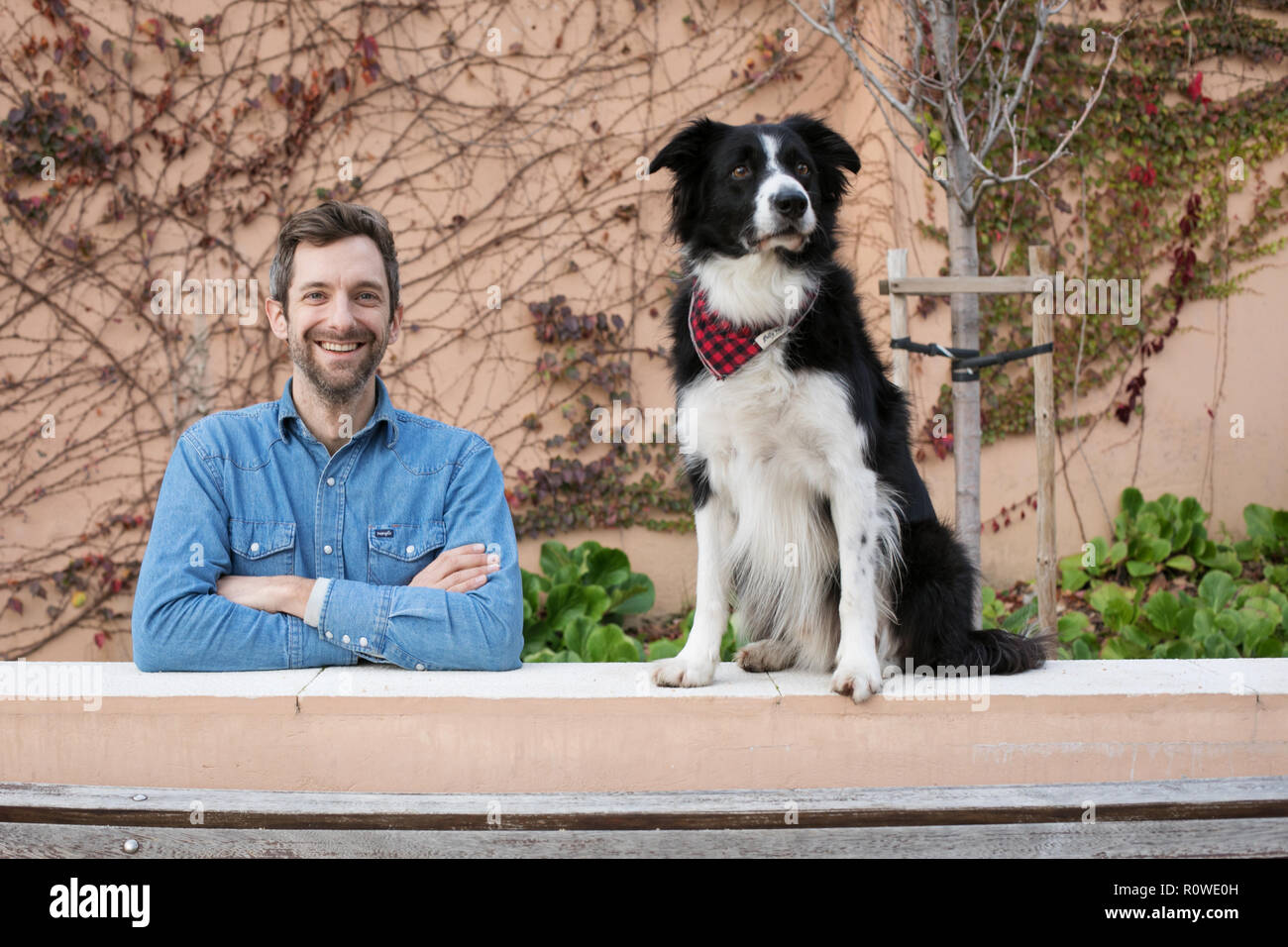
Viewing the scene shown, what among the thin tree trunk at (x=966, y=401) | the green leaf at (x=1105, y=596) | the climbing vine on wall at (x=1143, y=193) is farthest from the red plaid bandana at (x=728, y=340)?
the climbing vine on wall at (x=1143, y=193)

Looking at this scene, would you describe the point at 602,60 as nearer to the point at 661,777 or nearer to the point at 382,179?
the point at 382,179

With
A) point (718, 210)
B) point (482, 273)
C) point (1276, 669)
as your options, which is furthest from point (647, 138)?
point (1276, 669)

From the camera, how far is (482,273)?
514cm

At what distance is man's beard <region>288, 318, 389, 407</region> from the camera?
2.28 m

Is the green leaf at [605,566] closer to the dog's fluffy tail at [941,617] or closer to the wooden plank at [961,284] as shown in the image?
the wooden plank at [961,284]

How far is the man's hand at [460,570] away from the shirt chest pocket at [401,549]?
85 mm

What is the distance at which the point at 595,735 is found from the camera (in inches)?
83.5

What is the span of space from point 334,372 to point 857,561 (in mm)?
1182

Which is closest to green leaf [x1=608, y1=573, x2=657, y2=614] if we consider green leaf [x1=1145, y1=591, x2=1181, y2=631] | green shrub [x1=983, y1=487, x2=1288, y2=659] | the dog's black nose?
green shrub [x1=983, y1=487, x2=1288, y2=659]

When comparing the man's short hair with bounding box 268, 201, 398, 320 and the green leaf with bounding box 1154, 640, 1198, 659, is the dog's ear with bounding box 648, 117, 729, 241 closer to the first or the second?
the man's short hair with bounding box 268, 201, 398, 320

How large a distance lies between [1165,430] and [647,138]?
9.74 feet

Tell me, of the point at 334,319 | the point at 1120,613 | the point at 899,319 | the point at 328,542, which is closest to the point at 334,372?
the point at 334,319

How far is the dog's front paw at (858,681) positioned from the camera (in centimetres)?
210

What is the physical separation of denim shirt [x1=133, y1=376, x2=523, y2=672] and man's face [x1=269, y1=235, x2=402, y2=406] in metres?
0.10
